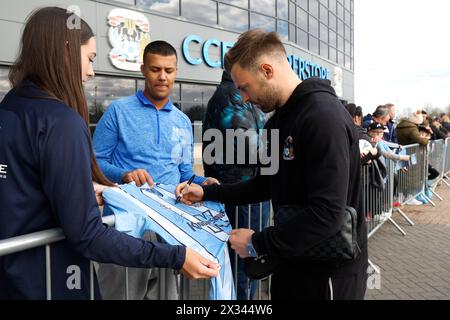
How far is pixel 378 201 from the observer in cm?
593

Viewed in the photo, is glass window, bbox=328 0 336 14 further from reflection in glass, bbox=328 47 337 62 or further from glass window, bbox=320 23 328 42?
reflection in glass, bbox=328 47 337 62

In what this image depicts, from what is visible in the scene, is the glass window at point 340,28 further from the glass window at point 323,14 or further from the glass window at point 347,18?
the glass window at point 323,14

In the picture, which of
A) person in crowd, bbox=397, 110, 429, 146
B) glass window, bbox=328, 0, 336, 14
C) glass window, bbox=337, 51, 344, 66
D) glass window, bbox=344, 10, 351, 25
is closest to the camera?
person in crowd, bbox=397, 110, 429, 146

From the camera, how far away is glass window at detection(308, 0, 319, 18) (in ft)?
79.7

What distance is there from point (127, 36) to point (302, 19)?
1342 cm

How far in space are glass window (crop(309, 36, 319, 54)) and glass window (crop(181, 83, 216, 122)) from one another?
1014 centimetres

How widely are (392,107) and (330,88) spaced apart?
7.29m

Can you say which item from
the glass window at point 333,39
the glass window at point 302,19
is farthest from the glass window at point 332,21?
the glass window at point 302,19

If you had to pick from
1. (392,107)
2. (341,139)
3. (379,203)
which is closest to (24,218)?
(341,139)

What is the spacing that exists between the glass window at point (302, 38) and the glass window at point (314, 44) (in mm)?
646

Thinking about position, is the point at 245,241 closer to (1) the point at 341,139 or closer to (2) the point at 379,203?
(1) the point at 341,139

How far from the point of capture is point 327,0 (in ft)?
88.3

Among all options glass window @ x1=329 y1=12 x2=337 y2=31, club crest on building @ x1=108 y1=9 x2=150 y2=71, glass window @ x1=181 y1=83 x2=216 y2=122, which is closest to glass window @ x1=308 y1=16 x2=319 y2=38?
glass window @ x1=329 y1=12 x2=337 y2=31
